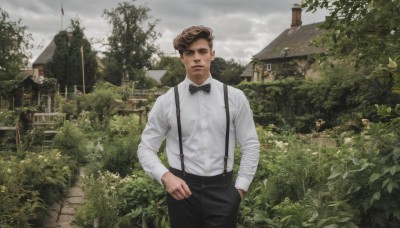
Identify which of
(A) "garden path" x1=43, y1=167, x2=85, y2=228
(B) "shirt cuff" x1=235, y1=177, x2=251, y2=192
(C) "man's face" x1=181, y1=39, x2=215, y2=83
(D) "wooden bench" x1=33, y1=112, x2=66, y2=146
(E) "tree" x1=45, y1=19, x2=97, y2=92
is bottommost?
(A) "garden path" x1=43, y1=167, x2=85, y2=228

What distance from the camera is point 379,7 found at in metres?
2.84

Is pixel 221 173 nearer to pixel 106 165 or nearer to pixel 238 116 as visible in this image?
pixel 238 116

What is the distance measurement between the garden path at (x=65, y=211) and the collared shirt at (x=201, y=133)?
10.5ft

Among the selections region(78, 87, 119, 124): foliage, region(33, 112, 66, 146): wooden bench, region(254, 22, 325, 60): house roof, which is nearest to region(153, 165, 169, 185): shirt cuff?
region(33, 112, 66, 146): wooden bench

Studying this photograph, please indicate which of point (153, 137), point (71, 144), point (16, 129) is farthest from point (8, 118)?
point (153, 137)

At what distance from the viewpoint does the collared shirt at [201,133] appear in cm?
229

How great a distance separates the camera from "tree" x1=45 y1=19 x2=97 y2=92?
35.5m

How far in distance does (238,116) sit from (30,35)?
121 feet

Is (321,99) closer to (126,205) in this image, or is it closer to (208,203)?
(126,205)

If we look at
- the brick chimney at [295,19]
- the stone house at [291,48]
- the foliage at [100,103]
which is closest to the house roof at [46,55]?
the stone house at [291,48]

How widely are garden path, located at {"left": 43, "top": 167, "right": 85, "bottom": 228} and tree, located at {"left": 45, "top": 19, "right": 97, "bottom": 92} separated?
1157 inches

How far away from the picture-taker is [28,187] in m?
5.23

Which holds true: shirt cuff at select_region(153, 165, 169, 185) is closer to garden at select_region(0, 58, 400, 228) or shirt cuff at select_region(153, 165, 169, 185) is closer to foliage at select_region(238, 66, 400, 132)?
garden at select_region(0, 58, 400, 228)

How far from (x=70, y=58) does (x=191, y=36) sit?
34976 mm
